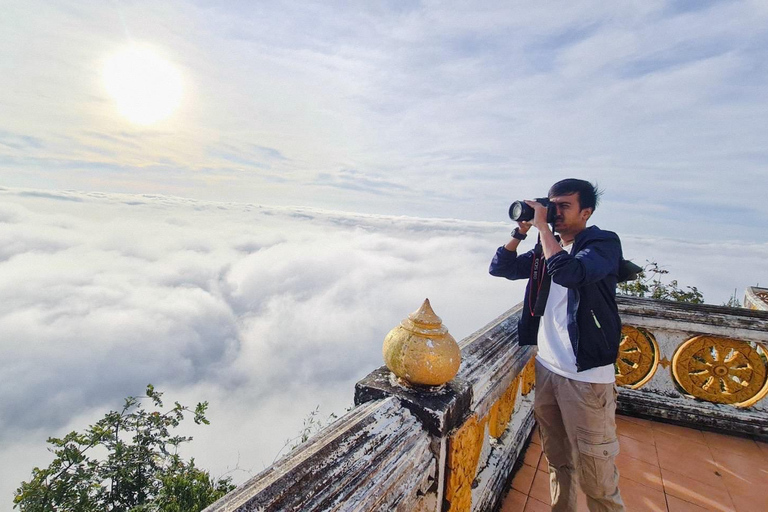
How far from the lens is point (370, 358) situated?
14575 cm

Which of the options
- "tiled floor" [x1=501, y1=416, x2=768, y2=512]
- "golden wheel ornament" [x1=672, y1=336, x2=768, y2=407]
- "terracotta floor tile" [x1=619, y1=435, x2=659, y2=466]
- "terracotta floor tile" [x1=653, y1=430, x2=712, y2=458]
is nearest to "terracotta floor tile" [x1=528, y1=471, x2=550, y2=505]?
"tiled floor" [x1=501, y1=416, x2=768, y2=512]

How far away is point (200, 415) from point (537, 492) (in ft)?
15.0

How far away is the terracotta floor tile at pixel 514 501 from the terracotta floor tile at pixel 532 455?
1.13 ft

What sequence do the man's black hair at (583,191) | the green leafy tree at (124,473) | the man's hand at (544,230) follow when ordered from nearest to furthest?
the man's hand at (544,230) → the man's black hair at (583,191) → the green leafy tree at (124,473)

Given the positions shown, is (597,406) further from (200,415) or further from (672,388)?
(200,415)

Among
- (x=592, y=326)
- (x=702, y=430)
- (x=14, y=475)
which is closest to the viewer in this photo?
(x=592, y=326)

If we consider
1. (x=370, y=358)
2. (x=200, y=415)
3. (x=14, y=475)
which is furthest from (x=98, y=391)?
(x=200, y=415)

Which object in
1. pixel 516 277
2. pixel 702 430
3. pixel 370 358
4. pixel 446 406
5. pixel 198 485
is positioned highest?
pixel 516 277

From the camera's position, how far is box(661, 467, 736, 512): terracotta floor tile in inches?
92.4

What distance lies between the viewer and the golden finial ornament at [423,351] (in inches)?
52.0

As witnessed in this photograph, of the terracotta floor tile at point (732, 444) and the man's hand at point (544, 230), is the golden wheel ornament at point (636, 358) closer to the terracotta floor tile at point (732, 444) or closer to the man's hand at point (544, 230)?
the terracotta floor tile at point (732, 444)

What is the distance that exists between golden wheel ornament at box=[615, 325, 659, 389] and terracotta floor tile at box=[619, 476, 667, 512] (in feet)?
3.27

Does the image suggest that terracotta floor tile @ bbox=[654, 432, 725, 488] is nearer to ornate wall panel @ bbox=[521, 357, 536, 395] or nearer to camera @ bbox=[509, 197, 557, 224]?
ornate wall panel @ bbox=[521, 357, 536, 395]

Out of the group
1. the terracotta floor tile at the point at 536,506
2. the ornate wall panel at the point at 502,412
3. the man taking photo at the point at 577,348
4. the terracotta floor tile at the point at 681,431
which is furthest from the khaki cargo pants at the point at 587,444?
the terracotta floor tile at the point at 681,431
